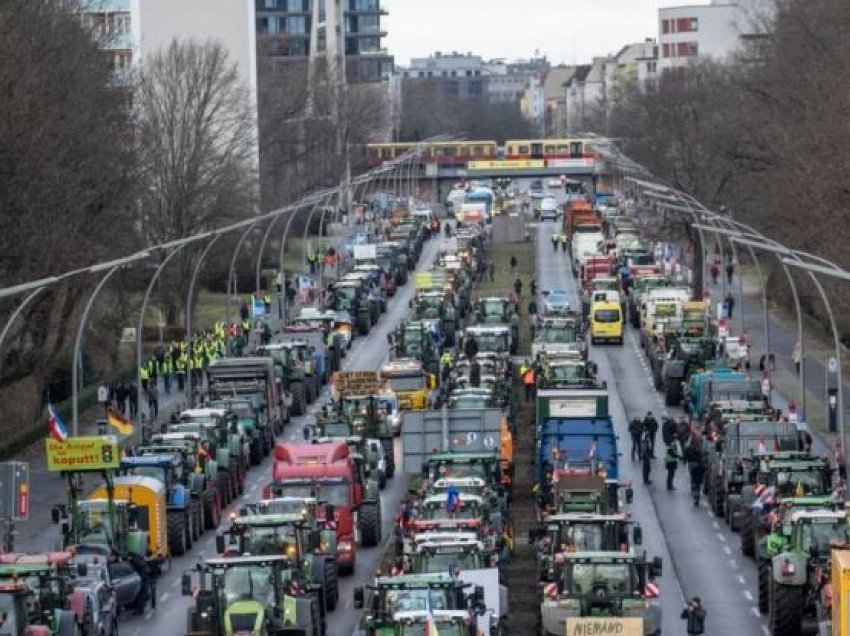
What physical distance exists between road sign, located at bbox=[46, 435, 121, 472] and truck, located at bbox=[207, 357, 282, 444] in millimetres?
22927

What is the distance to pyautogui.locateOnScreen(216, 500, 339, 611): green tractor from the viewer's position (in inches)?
1809

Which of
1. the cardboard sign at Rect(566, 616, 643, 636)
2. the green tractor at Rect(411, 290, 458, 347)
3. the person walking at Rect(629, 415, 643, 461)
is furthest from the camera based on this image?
the green tractor at Rect(411, 290, 458, 347)

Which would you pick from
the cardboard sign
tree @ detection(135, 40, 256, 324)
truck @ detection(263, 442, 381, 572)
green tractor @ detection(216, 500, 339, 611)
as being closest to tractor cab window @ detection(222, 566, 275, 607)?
green tractor @ detection(216, 500, 339, 611)

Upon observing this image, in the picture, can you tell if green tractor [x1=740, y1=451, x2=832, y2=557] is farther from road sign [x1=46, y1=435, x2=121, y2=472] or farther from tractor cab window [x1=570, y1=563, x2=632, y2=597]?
road sign [x1=46, y1=435, x2=121, y2=472]

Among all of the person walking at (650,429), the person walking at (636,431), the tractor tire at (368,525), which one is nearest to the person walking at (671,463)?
the person walking at (650,429)

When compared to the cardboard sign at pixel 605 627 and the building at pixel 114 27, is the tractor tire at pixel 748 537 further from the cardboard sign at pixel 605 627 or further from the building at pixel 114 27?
the building at pixel 114 27

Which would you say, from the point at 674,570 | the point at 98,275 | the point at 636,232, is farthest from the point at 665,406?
the point at 636,232

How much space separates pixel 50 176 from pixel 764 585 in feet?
109

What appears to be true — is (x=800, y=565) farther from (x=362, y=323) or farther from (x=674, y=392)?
(x=362, y=323)

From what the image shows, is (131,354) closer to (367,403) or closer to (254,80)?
(367,403)

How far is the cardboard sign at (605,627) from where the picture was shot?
3984 cm

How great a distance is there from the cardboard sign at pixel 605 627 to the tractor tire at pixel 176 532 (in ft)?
55.9

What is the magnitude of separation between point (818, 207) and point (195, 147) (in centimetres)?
3227

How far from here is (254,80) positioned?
17138cm
